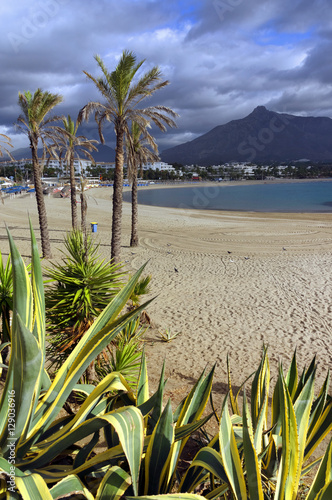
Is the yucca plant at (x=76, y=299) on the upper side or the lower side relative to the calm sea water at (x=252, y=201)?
lower

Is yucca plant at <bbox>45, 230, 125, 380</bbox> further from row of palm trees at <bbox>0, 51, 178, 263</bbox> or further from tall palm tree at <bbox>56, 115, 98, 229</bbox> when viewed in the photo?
tall palm tree at <bbox>56, 115, 98, 229</bbox>

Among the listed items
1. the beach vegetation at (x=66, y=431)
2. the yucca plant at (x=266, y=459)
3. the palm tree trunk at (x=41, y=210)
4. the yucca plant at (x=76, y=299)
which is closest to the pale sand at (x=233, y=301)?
the palm tree trunk at (x=41, y=210)

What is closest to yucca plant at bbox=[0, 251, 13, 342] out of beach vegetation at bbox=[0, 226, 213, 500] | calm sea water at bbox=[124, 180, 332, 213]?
beach vegetation at bbox=[0, 226, 213, 500]

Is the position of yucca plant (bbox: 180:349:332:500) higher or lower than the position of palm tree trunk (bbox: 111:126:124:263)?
lower

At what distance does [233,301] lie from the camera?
34.0 feet

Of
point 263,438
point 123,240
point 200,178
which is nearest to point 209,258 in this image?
point 123,240

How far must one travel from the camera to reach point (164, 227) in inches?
1075

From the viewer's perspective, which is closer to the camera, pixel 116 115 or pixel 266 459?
pixel 266 459

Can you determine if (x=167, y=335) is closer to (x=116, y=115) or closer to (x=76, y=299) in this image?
(x=76, y=299)

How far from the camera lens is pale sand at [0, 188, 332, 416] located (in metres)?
6.82

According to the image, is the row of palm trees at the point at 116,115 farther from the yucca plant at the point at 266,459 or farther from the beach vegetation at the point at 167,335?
the yucca plant at the point at 266,459

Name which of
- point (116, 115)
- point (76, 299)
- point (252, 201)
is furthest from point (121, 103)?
point (252, 201)

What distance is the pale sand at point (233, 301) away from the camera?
22.4 feet

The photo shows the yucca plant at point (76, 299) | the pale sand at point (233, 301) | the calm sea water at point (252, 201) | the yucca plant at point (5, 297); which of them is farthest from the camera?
the calm sea water at point (252, 201)
